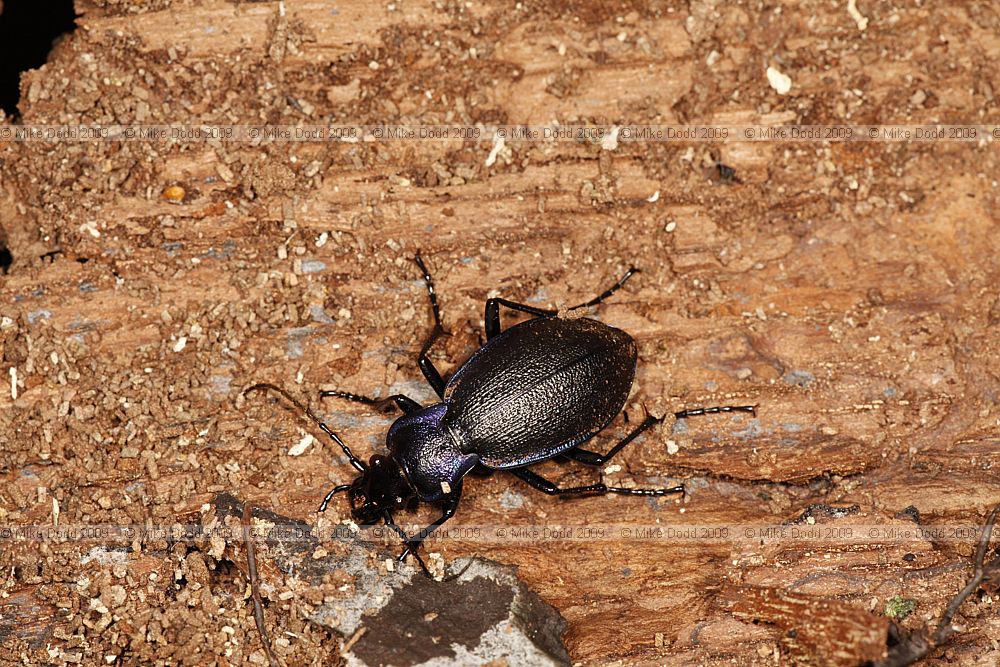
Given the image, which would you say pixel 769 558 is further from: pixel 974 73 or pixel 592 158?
pixel 974 73

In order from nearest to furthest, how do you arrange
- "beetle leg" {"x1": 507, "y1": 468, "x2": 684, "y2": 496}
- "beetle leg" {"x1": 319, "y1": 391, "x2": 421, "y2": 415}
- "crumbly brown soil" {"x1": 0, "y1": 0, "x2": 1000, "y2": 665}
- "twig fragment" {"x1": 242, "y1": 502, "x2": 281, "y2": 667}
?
"twig fragment" {"x1": 242, "y1": 502, "x2": 281, "y2": 667}
"crumbly brown soil" {"x1": 0, "y1": 0, "x2": 1000, "y2": 665}
"beetle leg" {"x1": 507, "y1": 468, "x2": 684, "y2": 496}
"beetle leg" {"x1": 319, "y1": 391, "x2": 421, "y2": 415}

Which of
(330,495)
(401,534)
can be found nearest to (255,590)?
(330,495)

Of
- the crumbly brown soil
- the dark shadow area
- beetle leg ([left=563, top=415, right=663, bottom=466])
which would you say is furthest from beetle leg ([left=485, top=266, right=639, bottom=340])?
A: the dark shadow area

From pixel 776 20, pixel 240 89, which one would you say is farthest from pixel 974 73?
pixel 240 89

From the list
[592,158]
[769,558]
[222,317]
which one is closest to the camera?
[769,558]

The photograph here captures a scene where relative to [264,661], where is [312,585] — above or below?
above

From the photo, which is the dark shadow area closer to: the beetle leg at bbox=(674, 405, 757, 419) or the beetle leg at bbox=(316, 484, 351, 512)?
the beetle leg at bbox=(316, 484, 351, 512)
